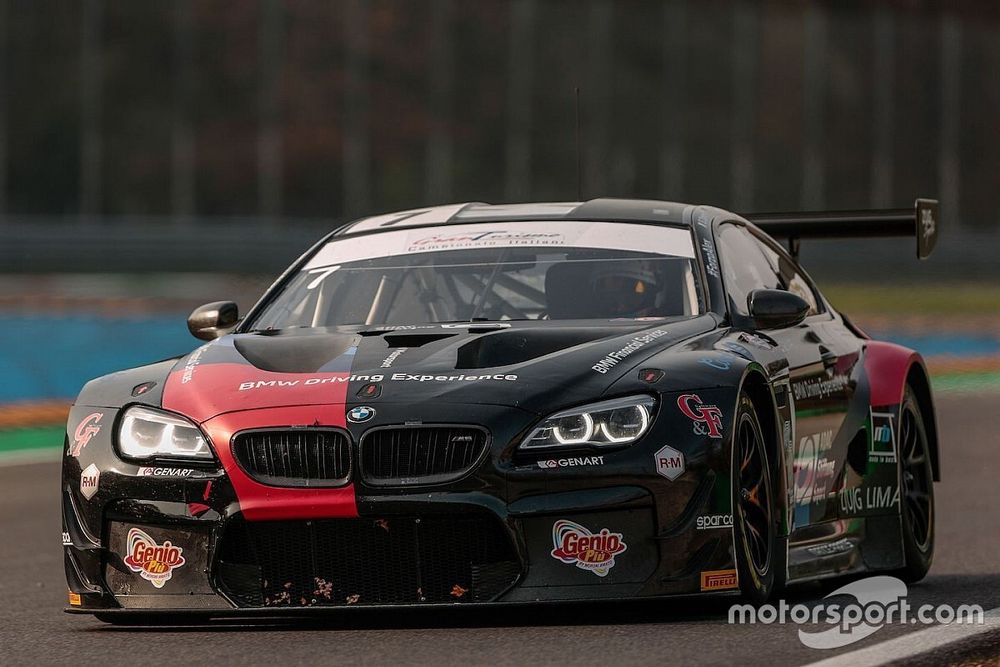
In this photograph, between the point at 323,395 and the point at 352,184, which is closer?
the point at 323,395

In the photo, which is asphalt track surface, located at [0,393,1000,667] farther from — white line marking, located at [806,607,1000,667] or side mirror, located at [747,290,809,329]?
side mirror, located at [747,290,809,329]

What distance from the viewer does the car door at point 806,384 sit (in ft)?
23.9

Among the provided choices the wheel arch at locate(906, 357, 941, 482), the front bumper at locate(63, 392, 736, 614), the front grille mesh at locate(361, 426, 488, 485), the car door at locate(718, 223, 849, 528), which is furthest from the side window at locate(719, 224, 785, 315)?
the front grille mesh at locate(361, 426, 488, 485)

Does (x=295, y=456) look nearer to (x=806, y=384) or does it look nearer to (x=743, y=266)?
(x=806, y=384)

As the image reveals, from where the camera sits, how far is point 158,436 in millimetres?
6391

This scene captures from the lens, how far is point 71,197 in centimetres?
3859

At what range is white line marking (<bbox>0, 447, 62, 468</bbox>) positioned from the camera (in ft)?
48.6

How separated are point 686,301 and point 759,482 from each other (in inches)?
33.2

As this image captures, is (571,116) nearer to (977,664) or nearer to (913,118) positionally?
(913,118)

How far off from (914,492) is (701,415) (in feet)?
7.88

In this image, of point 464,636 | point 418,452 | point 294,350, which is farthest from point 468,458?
point 294,350

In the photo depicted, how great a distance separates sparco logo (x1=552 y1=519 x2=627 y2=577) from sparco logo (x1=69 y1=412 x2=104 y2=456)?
1480 mm

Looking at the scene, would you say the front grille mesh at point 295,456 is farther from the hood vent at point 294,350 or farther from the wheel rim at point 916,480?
the wheel rim at point 916,480

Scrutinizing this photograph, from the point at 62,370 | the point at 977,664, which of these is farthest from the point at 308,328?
the point at 62,370
